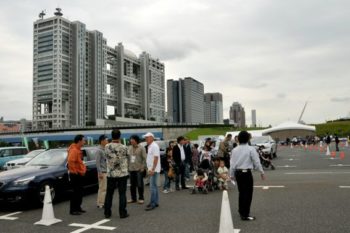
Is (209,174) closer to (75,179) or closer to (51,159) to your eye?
(75,179)

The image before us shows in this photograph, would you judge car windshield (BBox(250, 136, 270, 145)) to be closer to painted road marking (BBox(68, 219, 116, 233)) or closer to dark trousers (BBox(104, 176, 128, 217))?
dark trousers (BBox(104, 176, 128, 217))

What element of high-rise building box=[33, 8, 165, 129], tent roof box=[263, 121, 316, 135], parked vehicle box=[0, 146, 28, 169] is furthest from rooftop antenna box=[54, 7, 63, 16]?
parked vehicle box=[0, 146, 28, 169]

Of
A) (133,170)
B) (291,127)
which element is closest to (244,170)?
(133,170)

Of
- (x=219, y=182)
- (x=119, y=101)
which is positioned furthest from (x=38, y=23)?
(x=219, y=182)

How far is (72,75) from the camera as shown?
14538 centimetres

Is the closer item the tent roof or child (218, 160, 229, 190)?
child (218, 160, 229, 190)

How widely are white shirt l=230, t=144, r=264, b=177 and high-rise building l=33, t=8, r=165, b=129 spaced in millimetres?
134713

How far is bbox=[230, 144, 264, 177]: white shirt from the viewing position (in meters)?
7.18

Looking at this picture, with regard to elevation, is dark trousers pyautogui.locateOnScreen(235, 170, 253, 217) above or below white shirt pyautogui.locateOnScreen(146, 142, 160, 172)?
below

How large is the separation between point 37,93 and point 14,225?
507 feet

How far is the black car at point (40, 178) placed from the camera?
8594mm

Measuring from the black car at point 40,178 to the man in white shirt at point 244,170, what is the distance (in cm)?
488

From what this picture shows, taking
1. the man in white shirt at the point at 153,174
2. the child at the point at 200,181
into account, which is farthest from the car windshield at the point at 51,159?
the child at the point at 200,181

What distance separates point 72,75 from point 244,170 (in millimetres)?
145793
